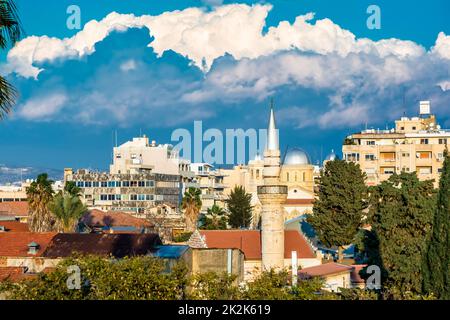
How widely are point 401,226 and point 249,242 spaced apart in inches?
730

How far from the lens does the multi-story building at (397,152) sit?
94.8 metres

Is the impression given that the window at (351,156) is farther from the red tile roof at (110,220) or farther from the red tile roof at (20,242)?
the red tile roof at (20,242)

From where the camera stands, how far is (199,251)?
4834 centimetres

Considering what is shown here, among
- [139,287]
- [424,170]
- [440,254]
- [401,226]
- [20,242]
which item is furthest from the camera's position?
[424,170]

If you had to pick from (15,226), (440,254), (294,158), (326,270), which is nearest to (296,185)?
(294,158)

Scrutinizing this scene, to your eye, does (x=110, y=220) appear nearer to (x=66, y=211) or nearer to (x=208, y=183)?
(x=66, y=211)

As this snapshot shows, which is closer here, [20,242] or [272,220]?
[20,242]

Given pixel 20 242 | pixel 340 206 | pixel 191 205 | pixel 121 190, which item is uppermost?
pixel 121 190

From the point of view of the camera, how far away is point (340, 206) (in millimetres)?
74062

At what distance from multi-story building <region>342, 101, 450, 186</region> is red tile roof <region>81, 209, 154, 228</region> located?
25307 mm
